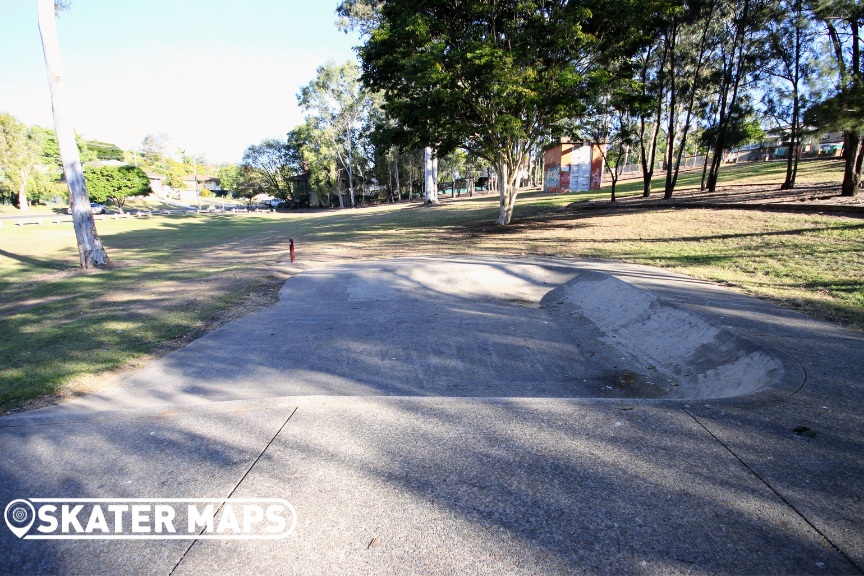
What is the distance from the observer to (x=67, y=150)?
14.7 metres

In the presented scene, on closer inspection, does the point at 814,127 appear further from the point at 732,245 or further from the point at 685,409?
the point at 685,409

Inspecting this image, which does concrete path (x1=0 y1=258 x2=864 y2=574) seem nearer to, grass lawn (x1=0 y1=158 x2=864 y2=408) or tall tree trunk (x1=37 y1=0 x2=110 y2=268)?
grass lawn (x1=0 y1=158 x2=864 y2=408)

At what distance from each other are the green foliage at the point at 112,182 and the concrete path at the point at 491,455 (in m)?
60.0

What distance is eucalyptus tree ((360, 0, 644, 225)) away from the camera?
15.7 meters

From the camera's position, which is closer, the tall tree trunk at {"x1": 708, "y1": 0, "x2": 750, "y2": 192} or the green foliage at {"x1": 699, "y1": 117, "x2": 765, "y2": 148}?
the tall tree trunk at {"x1": 708, "y1": 0, "x2": 750, "y2": 192}

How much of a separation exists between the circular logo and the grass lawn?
8.82 ft

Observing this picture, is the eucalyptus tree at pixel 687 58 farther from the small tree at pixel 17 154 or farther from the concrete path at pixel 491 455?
the small tree at pixel 17 154

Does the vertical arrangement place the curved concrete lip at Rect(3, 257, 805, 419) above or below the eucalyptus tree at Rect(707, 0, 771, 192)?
below

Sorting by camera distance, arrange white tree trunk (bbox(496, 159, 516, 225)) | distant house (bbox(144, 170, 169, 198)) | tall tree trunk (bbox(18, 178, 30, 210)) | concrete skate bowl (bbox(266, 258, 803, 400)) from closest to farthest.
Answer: concrete skate bowl (bbox(266, 258, 803, 400)) → white tree trunk (bbox(496, 159, 516, 225)) → tall tree trunk (bbox(18, 178, 30, 210)) → distant house (bbox(144, 170, 169, 198))

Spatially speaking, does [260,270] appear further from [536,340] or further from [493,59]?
[493,59]

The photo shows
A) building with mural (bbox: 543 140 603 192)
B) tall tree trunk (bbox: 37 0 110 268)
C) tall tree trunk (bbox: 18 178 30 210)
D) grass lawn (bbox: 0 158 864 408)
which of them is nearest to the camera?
grass lawn (bbox: 0 158 864 408)

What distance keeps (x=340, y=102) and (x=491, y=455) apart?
54672 mm

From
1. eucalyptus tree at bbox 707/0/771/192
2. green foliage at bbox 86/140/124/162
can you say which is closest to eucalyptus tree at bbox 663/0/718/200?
eucalyptus tree at bbox 707/0/771/192

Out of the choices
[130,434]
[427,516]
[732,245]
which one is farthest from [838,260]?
[130,434]
